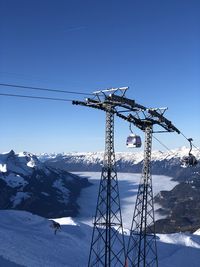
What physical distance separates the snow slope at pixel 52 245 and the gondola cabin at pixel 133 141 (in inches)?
1079

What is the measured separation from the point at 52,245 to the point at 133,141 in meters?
51.2

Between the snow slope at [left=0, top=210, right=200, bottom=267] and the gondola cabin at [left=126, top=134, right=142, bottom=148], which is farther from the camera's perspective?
the snow slope at [left=0, top=210, right=200, bottom=267]

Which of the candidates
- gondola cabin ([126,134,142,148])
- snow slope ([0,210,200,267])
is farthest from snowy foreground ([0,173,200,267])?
gondola cabin ([126,134,142,148])

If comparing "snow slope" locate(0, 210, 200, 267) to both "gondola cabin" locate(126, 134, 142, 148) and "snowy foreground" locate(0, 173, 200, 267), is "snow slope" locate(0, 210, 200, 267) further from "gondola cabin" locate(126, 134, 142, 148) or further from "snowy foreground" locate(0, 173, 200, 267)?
"gondola cabin" locate(126, 134, 142, 148)

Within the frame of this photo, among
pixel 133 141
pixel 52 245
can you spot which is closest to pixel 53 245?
pixel 52 245

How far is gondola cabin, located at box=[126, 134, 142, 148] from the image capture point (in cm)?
5144

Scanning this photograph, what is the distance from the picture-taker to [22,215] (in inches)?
4688

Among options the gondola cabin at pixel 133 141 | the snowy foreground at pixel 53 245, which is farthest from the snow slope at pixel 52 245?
the gondola cabin at pixel 133 141

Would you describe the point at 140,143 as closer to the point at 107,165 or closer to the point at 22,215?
the point at 107,165

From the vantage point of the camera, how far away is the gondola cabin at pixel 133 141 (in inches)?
2025

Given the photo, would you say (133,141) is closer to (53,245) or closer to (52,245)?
(52,245)

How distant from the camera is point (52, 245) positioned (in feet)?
311

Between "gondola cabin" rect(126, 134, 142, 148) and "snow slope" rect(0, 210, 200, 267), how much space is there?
2741cm

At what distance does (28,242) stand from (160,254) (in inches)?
1506
